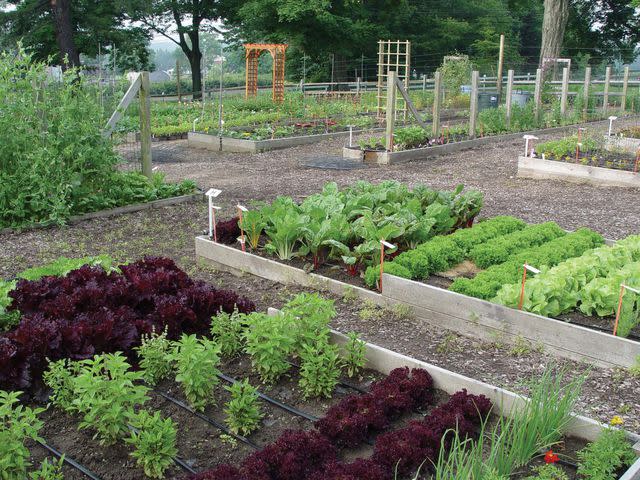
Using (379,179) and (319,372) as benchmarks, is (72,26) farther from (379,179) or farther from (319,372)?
(319,372)

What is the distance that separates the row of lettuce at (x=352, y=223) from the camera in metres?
6.23

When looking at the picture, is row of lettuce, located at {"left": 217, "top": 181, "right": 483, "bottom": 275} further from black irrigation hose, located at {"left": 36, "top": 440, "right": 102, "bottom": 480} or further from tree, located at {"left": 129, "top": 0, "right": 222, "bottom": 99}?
tree, located at {"left": 129, "top": 0, "right": 222, "bottom": 99}

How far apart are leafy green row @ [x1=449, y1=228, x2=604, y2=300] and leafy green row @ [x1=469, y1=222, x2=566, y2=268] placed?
137 mm

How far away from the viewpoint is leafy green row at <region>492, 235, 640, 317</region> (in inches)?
199

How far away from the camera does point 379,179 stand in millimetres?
11242

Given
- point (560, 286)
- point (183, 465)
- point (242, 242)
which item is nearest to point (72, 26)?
point (242, 242)

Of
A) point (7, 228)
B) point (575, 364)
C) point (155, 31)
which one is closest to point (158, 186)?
point (7, 228)

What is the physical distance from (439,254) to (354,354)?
194 centimetres

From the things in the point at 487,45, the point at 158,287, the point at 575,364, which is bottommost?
the point at 575,364

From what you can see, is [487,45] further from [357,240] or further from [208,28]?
[357,240]

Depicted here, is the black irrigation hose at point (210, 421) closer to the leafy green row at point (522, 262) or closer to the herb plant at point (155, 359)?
the herb plant at point (155, 359)

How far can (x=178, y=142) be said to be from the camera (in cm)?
1633

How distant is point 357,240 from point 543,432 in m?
3.23

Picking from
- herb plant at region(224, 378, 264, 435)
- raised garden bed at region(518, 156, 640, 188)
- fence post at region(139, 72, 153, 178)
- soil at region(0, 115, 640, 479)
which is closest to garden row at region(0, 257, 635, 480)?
herb plant at region(224, 378, 264, 435)
